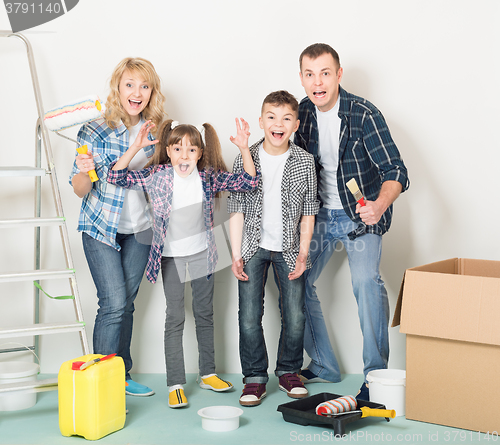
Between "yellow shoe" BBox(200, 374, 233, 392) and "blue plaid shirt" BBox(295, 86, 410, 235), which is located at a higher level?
"blue plaid shirt" BBox(295, 86, 410, 235)

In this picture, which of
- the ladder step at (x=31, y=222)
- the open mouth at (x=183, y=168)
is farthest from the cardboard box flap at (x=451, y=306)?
the ladder step at (x=31, y=222)

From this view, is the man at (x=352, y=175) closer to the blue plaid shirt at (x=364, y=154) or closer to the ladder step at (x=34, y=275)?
the blue plaid shirt at (x=364, y=154)

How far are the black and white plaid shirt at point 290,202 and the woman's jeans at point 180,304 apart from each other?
214 millimetres

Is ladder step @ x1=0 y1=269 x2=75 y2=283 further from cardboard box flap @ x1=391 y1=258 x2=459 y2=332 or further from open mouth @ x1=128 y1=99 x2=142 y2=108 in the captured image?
cardboard box flap @ x1=391 y1=258 x2=459 y2=332

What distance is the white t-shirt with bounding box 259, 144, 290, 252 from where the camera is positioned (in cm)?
221

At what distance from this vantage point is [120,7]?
251 centimetres

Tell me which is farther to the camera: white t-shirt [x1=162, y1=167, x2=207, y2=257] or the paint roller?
white t-shirt [x1=162, y1=167, x2=207, y2=257]

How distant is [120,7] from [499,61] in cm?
181

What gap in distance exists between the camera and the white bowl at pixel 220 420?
1875mm

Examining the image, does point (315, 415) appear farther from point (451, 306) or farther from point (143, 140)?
point (143, 140)

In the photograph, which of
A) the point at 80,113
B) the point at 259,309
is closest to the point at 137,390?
the point at 259,309

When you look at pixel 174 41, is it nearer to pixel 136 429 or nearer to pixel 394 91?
pixel 394 91

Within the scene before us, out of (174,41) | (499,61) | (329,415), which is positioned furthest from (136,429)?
(499,61)

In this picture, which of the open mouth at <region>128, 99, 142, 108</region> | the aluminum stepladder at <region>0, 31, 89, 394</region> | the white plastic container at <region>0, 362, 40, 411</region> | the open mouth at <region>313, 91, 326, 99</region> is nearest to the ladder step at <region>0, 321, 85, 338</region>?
the aluminum stepladder at <region>0, 31, 89, 394</region>
